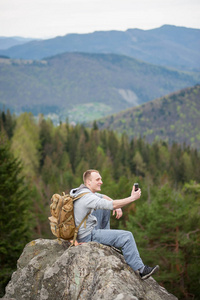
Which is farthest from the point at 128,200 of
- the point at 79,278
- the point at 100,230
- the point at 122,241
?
the point at 79,278

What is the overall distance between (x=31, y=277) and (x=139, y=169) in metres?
126

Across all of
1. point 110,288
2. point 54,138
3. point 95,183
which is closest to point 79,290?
point 110,288

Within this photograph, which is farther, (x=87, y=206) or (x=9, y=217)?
(x=9, y=217)

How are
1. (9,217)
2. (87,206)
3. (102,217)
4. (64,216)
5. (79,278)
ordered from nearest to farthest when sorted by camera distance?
(79,278) < (87,206) < (64,216) < (102,217) < (9,217)

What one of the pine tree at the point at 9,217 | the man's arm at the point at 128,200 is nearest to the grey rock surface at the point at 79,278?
the man's arm at the point at 128,200

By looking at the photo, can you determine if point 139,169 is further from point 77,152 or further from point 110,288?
point 110,288

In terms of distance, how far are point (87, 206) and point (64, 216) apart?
0.57 m

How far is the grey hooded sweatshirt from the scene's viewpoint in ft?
26.5

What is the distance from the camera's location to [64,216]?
8453 millimetres

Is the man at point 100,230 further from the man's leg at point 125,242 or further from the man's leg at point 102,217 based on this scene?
the man's leg at point 102,217

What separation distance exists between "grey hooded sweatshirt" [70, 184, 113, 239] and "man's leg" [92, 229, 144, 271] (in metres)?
0.26

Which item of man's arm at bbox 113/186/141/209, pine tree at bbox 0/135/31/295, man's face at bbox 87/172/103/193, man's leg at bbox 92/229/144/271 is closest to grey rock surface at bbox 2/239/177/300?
man's leg at bbox 92/229/144/271

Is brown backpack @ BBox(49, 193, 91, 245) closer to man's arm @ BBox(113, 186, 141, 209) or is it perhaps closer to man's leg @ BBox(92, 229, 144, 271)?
man's leg @ BBox(92, 229, 144, 271)

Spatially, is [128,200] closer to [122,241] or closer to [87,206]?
[87,206]
